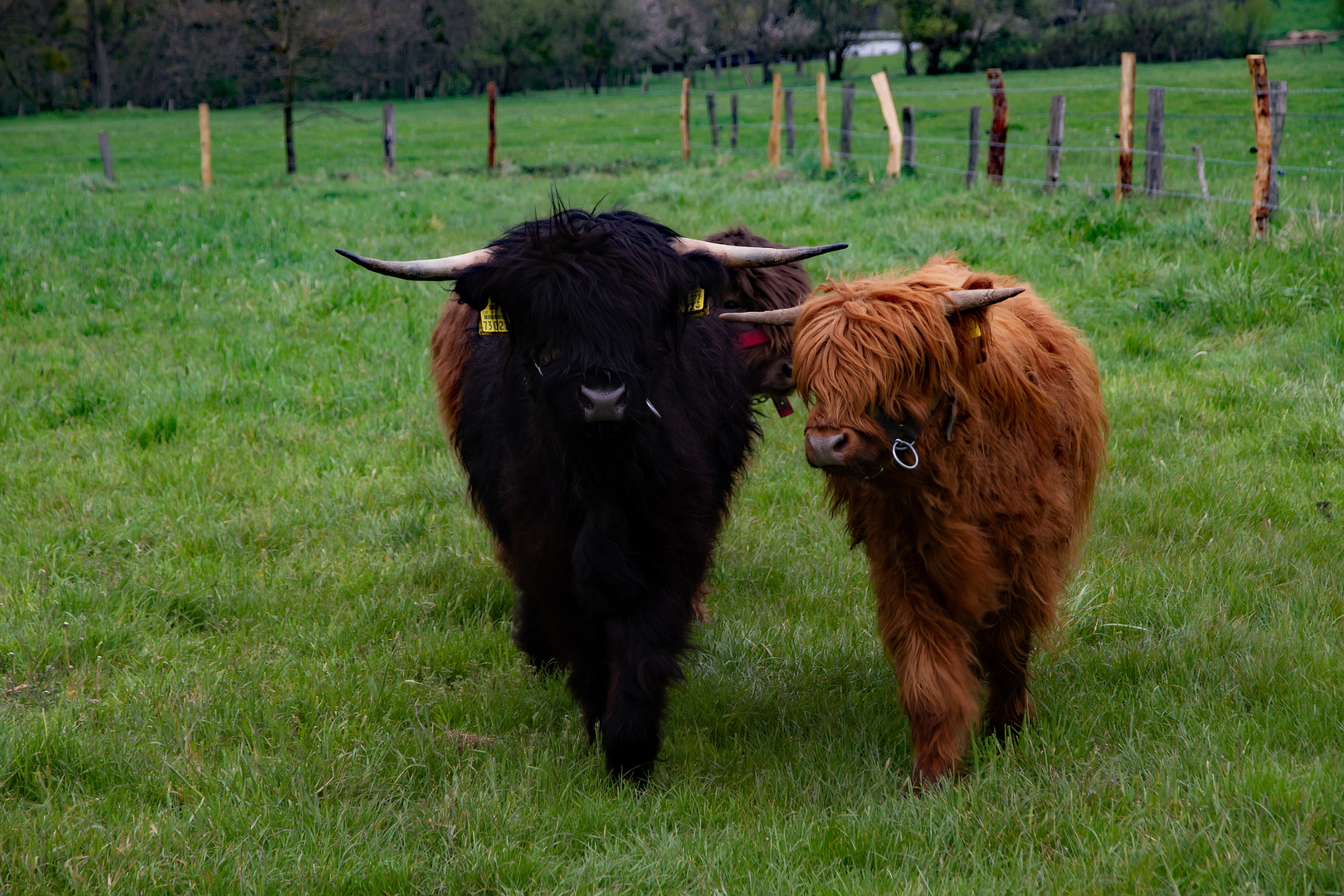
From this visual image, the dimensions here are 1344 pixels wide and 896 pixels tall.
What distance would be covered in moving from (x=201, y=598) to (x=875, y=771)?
297 centimetres

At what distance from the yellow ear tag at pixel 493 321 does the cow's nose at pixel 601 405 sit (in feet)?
1.69

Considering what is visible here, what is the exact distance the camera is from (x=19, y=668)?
4074 millimetres

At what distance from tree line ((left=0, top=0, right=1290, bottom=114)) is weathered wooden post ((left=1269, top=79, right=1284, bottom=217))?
117ft

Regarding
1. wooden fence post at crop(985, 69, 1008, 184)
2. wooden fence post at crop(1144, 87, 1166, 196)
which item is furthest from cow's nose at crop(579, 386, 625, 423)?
wooden fence post at crop(985, 69, 1008, 184)

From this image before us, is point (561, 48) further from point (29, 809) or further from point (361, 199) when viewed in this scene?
point (29, 809)

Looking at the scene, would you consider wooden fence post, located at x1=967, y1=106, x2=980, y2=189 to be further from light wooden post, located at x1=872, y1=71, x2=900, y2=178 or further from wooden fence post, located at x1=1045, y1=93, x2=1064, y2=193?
wooden fence post, located at x1=1045, y1=93, x2=1064, y2=193

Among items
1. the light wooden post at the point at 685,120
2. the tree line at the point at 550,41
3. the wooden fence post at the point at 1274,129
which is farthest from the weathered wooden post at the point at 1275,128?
the tree line at the point at 550,41

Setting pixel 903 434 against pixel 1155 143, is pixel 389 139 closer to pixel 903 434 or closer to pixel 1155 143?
pixel 1155 143

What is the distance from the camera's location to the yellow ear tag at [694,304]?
3633mm

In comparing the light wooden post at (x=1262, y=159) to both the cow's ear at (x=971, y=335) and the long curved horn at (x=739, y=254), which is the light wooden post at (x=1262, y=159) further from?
the cow's ear at (x=971, y=335)

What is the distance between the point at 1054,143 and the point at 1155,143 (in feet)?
5.02

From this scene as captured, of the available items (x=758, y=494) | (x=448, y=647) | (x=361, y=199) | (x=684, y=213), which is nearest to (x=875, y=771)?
(x=448, y=647)

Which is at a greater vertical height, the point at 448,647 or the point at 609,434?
the point at 609,434

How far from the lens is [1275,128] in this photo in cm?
893
